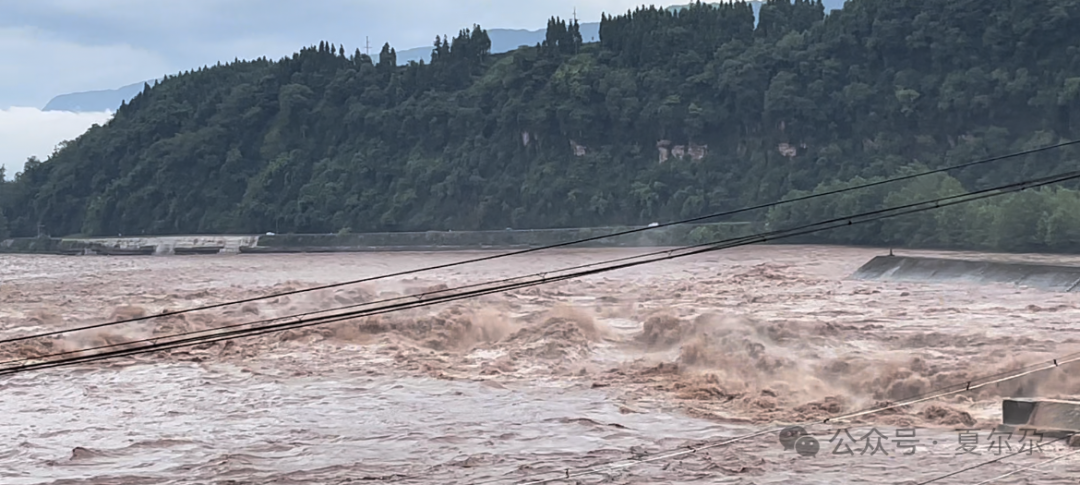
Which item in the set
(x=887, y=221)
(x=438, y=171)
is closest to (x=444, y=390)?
(x=887, y=221)

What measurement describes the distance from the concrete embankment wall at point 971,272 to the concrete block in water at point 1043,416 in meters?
15.7

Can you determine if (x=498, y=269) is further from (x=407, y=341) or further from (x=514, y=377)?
(x=514, y=377)

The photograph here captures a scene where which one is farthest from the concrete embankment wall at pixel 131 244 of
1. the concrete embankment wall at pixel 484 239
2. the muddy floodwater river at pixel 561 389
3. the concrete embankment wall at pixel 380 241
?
the muddy floodwater river at pixel 561 389

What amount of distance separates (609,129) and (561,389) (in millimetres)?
59009

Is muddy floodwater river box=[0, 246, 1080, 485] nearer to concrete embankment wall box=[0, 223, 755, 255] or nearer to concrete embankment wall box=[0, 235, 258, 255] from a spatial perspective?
concrete embankment wall box=[0, 223, 755, 255]

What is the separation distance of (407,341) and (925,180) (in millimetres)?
33695

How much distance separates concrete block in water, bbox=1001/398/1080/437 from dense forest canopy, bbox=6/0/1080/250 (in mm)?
30580

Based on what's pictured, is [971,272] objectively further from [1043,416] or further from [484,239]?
[484,239]

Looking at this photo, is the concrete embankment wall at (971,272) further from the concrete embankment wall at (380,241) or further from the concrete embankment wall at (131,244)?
the concrete embankment wall at (131,244)

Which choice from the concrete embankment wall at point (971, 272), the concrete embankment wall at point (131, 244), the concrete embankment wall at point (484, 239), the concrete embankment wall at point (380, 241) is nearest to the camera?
the concrete embankment wall at point (971, 272)

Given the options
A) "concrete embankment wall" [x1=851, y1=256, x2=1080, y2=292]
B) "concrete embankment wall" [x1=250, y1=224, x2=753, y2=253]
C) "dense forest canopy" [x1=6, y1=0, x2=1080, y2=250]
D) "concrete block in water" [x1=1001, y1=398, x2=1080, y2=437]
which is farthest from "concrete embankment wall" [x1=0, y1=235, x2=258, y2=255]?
"concrete block in water" [x1=1001, y1=398, x2=1080, y2=437]

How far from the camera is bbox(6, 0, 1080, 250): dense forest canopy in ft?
205

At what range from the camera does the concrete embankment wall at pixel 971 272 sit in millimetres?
30797

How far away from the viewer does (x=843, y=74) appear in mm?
69812
